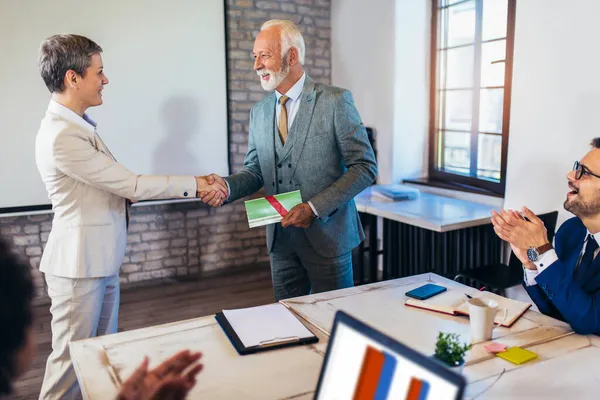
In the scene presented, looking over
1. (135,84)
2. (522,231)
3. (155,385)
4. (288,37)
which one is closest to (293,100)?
(288,37)

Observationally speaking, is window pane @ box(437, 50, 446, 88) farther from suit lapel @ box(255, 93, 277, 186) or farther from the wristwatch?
the wristwatch

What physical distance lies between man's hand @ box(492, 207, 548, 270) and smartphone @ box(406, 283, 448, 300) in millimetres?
285

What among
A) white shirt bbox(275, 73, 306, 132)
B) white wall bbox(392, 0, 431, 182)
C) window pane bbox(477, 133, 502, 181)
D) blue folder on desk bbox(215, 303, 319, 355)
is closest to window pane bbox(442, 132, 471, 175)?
window pane bbox(477, 133, 502, 181)

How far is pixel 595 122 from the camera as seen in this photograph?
112 inches

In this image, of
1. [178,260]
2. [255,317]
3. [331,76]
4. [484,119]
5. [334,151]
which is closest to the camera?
[255,317]

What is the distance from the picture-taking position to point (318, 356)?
1.41 metres

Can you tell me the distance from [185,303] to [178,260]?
0.62 meters

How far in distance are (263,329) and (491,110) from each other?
2870 mm

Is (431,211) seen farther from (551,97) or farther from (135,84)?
(135,84)

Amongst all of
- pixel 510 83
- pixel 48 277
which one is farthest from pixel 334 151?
pixel 510 83

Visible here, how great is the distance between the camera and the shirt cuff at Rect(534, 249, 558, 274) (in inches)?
63.4

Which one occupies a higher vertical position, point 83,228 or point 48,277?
point 83,228

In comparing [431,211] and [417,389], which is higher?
[417,389]

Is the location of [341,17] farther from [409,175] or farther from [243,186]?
[243,186]
